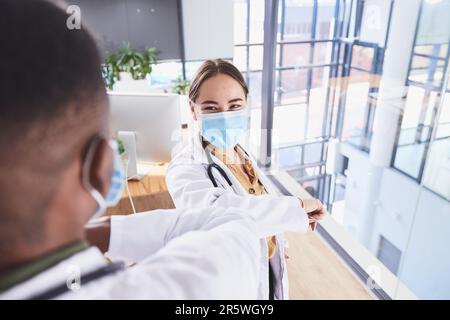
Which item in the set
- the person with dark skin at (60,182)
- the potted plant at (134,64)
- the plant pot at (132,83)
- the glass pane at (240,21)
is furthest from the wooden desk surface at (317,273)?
the glass pane at (240,21)

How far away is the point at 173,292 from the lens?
14.3 inches

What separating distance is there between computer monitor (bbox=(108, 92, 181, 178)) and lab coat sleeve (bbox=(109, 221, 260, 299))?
109 centimetres

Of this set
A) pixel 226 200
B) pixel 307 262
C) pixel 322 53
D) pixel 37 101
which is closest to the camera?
pixel 37 101

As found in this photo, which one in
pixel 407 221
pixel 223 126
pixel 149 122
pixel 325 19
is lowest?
pixel 407 221

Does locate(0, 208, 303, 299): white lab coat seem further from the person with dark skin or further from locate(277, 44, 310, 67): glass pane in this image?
locate(277, 44, 310, 67): glass pane

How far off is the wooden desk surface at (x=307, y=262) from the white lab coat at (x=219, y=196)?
2.31 feet

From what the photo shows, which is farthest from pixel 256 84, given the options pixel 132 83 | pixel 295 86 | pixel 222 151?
pixel 295 86

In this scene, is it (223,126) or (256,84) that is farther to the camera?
(256,84)

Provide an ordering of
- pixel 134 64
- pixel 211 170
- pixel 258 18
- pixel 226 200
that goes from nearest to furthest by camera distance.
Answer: pixel 226 200, pixel 211 170, pixel 258 18, pixel 134 64

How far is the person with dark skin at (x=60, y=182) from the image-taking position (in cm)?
30

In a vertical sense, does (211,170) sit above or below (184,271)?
below

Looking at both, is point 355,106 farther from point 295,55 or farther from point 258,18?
point 258,18

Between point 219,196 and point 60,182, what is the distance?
48 cm

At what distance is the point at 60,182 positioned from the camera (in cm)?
34
